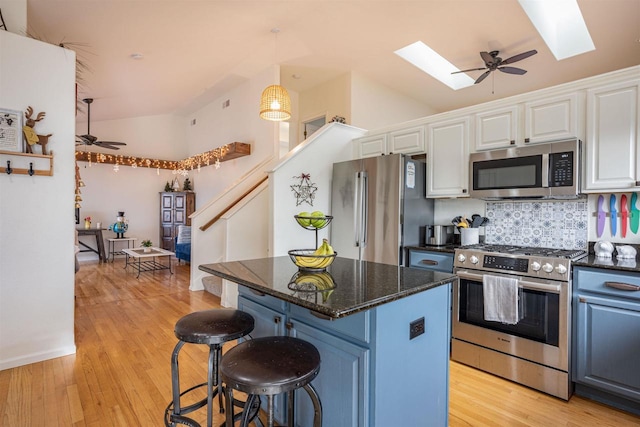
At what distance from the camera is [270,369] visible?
1.21 meters

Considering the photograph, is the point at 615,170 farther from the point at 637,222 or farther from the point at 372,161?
the point at 372,161

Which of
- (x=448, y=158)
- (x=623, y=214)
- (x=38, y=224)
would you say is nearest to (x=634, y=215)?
(x=623, y=214)

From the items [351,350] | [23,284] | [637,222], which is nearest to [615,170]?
[637,222]

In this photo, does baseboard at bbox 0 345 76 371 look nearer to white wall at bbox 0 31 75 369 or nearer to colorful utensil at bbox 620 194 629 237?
white wall at bbox 0 31 75 369

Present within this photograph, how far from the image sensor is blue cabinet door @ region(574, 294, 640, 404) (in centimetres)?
201

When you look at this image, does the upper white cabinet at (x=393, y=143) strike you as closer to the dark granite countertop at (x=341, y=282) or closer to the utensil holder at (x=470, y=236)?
the utensil holder at (x=470, y=236)

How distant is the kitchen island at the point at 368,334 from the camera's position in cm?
130

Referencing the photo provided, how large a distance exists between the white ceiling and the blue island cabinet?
3.33 m

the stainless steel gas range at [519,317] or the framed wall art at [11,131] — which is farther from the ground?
the framed wall art at [11,131]

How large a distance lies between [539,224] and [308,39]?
362 cm

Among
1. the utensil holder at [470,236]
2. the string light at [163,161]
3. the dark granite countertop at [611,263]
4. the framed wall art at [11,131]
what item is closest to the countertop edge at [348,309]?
the dark granite countertop at [611,263]

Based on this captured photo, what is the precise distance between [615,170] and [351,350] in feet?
7.57

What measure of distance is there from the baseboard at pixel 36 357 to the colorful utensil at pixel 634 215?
461 cm

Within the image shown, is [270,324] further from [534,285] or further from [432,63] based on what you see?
[432,63]
